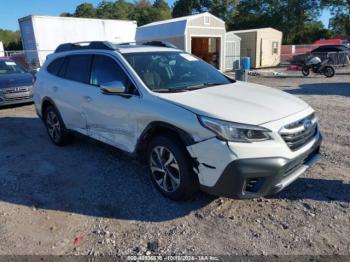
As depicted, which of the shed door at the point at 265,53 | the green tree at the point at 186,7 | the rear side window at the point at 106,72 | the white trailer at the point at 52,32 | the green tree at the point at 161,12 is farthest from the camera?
the green tree at the point at 161,12

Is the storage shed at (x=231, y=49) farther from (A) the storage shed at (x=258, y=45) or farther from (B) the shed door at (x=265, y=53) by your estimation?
(B) the shed door at (x=265, y=53)

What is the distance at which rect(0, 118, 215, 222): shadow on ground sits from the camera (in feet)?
11.9

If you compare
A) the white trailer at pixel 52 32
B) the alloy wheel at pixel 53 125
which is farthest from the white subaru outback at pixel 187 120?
the white trailer at pixel 52 32

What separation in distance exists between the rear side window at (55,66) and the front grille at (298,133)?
409 cm

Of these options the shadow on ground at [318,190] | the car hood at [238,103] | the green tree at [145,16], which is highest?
the green tree at [145,16]

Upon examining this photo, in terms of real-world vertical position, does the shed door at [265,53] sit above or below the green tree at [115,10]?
below

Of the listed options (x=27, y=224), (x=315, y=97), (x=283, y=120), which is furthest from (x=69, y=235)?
(x=315, y=97)

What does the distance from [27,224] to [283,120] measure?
9.46ft

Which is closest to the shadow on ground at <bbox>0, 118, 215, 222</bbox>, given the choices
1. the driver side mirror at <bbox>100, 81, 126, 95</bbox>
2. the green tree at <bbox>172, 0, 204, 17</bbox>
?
the driver side mirror at <bbox>100, 81, 126, 95</bbox>

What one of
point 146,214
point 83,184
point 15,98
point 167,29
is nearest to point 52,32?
point 167,29

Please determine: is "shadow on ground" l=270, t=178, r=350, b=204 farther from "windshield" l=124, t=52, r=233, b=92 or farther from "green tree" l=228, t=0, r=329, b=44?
"green tree" l=228, t=0, r=329, b=44

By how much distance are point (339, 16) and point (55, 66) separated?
55.6 metres

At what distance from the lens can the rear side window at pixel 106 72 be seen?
4.07 metres

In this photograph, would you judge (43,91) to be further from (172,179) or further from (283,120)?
(283,120)
